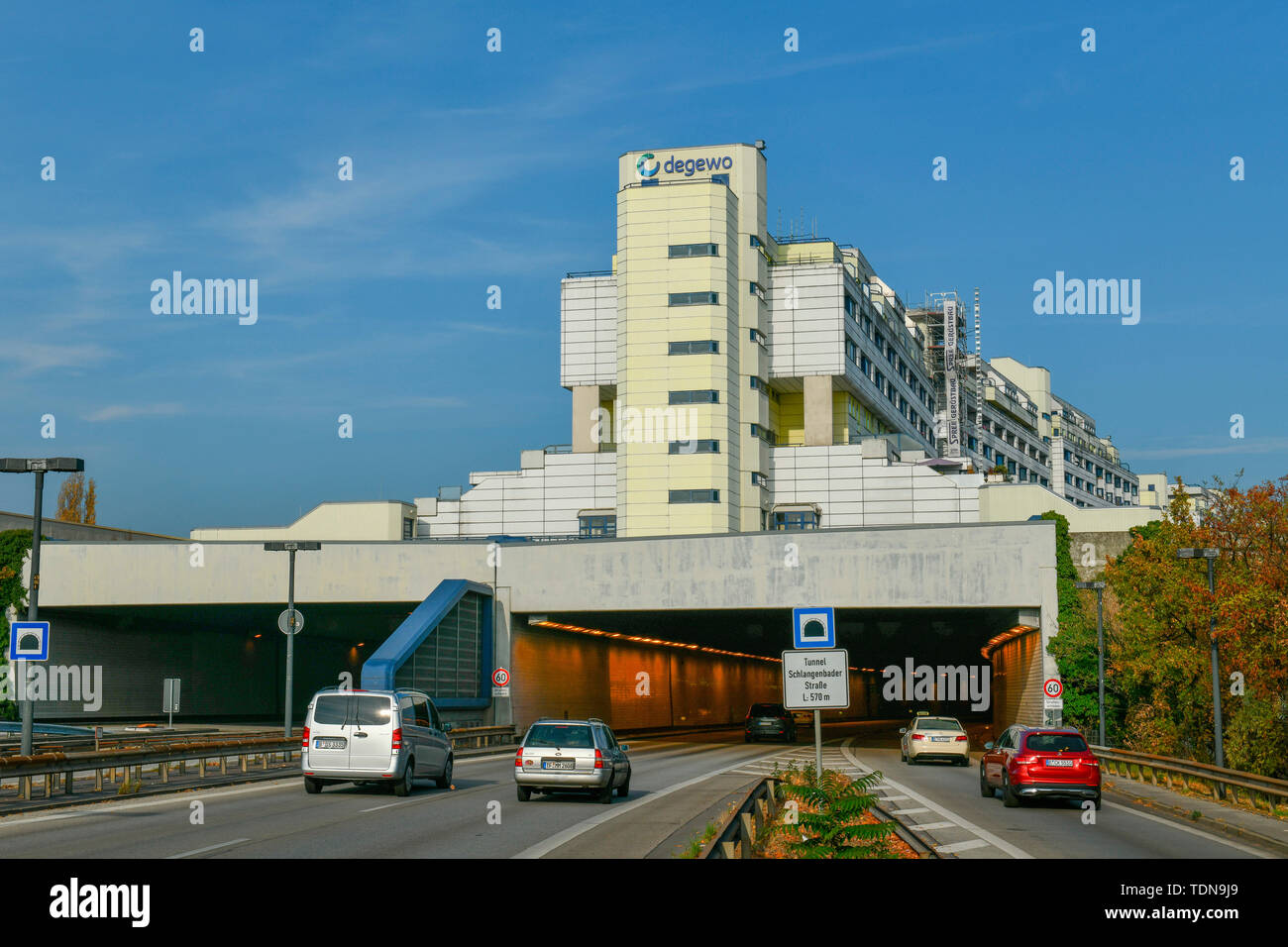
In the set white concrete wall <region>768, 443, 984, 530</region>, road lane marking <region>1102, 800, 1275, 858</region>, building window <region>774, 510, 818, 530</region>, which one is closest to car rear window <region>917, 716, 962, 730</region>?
road lane marking <region>1102, 800, 1275, 858</region>

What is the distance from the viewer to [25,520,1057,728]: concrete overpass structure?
5216 cm

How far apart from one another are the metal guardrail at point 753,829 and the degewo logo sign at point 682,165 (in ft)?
251

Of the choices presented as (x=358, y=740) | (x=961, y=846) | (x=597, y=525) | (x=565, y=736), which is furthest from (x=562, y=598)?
(x=597, y=525)

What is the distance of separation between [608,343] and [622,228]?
10525mm

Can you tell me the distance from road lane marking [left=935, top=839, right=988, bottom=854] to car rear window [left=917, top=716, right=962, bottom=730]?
24.5 m

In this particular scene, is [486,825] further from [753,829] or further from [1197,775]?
[1197,775]

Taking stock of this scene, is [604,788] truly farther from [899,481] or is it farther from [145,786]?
[899,481]

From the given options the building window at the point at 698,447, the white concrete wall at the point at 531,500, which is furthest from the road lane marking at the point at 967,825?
the white concrete wall at the point at 531,500

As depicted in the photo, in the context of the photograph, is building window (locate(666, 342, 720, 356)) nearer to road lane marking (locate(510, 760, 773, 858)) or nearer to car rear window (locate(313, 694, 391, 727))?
road lane marking (locate(510, 760, 773, 858))

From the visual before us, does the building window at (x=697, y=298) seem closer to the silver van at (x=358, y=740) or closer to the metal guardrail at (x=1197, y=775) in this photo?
the metal guardrail at (x=1197, y=775)

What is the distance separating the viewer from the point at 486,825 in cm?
2020

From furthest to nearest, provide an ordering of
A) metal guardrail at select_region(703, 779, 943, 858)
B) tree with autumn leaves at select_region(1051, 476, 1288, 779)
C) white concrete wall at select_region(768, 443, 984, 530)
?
white concrete wall at select_region(768, 443, 984, 530) < tree with autumn leaves at select_region(1051, 476, 1288, 779) < metal guardrail at select_region(703, 779, 943, 858)

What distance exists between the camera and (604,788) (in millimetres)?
25406
